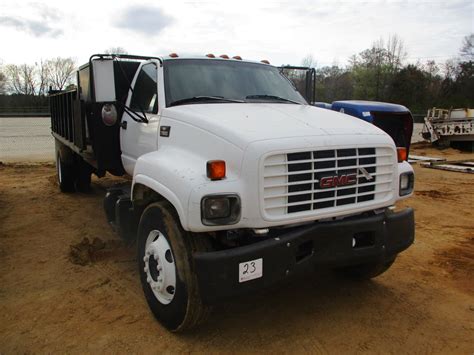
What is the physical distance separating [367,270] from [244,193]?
1.95m

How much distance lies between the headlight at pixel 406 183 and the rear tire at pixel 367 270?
0.66m

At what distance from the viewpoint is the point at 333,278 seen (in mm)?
4602

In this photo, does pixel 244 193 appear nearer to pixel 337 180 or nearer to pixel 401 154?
pixel 337 180

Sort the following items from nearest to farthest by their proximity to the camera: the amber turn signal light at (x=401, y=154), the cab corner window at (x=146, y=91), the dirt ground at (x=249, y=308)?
the dirt ground at (x=249, y=308) → the amber turn signal light at (x=401, y=154) → the cab corner window at (x=146, y=91)

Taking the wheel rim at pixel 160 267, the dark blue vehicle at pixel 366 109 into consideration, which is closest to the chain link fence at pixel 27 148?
the dark blue vehicle at pixel 366 109

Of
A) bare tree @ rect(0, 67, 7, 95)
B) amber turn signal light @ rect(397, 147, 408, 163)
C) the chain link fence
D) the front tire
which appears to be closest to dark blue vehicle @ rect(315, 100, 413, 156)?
amber turn signal light @ rect(397, 147, 408, 163)

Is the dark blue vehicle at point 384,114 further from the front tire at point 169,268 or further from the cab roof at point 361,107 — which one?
the front tire at point 169,268

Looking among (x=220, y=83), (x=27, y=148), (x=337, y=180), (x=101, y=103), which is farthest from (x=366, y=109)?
(x=27, y=148)

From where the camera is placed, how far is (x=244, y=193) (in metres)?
2.99

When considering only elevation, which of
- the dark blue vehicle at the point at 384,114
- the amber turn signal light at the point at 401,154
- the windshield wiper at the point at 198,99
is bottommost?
the amber turn signal light at the point at 401,154

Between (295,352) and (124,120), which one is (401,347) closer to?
(295,352)

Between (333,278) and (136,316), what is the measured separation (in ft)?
6.74

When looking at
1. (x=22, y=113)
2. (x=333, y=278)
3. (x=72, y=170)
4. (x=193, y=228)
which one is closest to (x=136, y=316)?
(x=193, y=228)

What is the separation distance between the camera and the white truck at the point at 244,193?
2.98 metres
